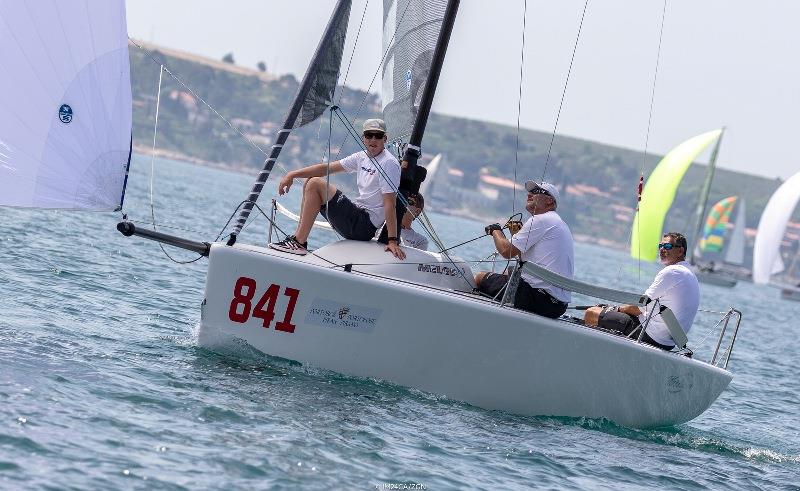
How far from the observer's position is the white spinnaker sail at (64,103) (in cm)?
672

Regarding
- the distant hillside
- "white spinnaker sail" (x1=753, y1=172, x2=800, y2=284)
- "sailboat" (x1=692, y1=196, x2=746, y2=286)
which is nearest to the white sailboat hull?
"white spinnaker sail" (x1=753, y1=172, x2=800, y2=284)

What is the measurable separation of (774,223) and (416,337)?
4107 cm

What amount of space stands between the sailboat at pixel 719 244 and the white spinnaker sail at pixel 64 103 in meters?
48.2

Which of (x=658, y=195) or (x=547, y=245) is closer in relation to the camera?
(x=547, y=245)

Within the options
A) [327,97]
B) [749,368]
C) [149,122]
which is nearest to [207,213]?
[749,368]

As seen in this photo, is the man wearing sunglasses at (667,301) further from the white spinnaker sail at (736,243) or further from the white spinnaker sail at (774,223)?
A: the white spinnaker sail at (736,243)

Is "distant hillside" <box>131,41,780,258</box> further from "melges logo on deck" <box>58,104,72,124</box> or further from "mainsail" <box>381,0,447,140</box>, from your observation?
"melges logo on deck" <box>58,104,72,124</box>

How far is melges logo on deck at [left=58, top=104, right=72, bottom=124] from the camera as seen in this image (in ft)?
22.5

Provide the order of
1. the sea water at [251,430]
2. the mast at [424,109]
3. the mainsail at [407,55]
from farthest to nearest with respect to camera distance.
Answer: the mainsail at [407,55] < the mast at [424,109] < the sea water at [251,430]

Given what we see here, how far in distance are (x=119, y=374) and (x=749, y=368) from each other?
1042 centimetres

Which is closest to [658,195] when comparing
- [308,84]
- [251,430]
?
[308,84]

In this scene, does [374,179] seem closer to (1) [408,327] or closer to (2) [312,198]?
(2) [312,198]

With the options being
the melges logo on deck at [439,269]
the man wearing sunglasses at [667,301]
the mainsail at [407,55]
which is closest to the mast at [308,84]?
the mainsail at [407,55]

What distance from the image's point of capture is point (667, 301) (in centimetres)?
823
